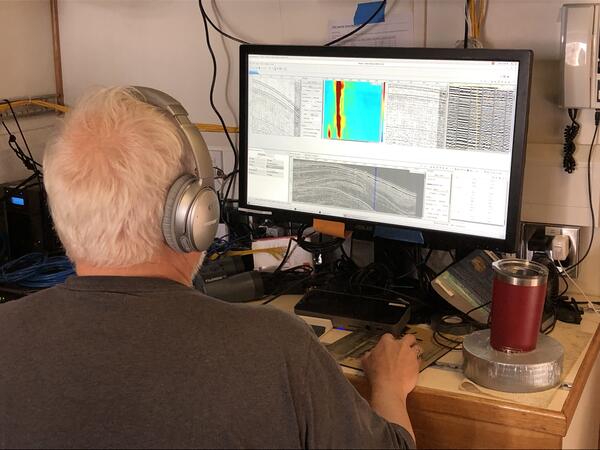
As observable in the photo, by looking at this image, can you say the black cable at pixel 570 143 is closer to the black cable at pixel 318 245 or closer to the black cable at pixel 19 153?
the black cable at pixel 318 245

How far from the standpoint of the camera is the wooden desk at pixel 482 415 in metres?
1.25

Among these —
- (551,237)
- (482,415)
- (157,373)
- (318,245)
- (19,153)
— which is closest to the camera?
(157,373)

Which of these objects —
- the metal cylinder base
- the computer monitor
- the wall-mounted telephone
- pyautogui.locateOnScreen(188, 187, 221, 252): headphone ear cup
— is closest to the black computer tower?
the computer monitor

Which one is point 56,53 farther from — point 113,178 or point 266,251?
point 113,178

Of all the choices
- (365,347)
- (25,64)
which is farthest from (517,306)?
(25,64)

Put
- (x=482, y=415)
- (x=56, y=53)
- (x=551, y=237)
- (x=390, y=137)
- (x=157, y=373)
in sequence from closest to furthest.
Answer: (x=157, y=373) → (x=482, y=415) → (x=390, y=137) → (x=551, y=237) → (x=56, y=53)

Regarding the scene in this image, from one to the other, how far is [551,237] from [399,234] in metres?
0.33

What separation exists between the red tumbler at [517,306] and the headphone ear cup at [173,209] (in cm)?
56

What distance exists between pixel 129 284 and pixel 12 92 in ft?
4.24

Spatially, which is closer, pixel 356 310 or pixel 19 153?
pixel 356 310

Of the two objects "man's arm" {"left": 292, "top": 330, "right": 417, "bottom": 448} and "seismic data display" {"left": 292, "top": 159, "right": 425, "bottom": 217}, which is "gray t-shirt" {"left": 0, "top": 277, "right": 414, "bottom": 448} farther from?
"seismic data display" {"left": 292, "top": 159, "right": 425, "bottom": 217}

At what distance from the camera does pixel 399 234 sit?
5.37 feet

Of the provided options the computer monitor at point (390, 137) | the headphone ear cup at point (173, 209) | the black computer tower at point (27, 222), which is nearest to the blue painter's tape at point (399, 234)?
the computer monitor at point (390, 137)

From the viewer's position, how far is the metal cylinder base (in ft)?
4.25
